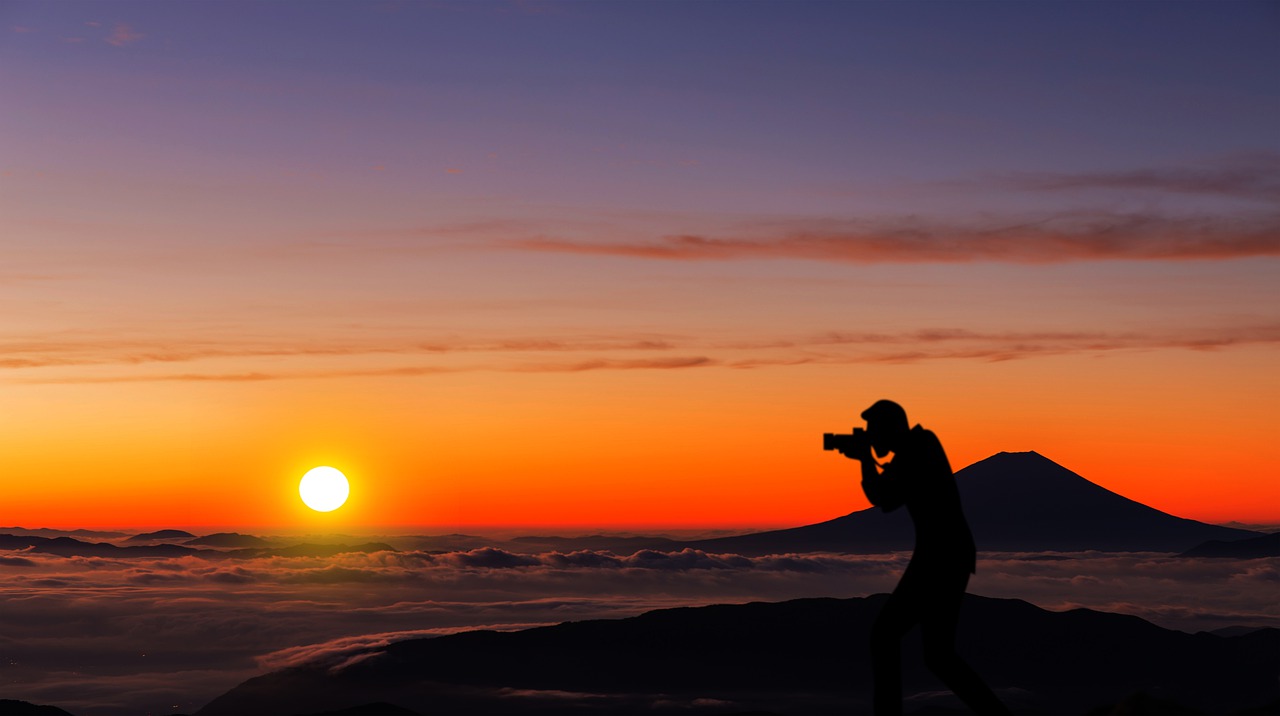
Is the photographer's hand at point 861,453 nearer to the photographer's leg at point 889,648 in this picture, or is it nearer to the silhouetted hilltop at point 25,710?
the photographer's leg at point 889,648

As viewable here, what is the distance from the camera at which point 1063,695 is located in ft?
607

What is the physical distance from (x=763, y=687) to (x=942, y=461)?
19551 centimetres

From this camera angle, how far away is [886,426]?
900 centimetres

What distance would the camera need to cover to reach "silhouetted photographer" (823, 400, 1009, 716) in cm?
875

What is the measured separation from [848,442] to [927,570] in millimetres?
1062

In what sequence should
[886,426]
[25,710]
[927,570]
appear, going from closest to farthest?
[927,570], [886,426], [25,710]

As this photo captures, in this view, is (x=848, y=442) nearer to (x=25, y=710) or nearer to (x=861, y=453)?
(x=861, y=453)

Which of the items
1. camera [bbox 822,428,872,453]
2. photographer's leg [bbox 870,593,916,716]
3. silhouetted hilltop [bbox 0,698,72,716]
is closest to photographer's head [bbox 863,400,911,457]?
camera [bbox 822,428,872,453]

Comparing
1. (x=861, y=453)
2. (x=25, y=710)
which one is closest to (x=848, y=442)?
(x=861, y=453)

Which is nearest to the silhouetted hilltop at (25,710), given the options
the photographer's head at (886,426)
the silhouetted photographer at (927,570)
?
the silhouetted photographer at (927,570)

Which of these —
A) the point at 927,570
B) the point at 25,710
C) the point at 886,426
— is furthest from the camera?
the point at 25,710

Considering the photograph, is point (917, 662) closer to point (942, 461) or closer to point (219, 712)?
point (219, 712)

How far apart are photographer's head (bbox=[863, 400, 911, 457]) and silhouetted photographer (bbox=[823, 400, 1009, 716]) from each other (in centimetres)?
6

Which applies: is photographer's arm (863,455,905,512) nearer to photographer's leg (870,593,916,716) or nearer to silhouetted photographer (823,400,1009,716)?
silhouetted photographer (823,400,1009,716)
